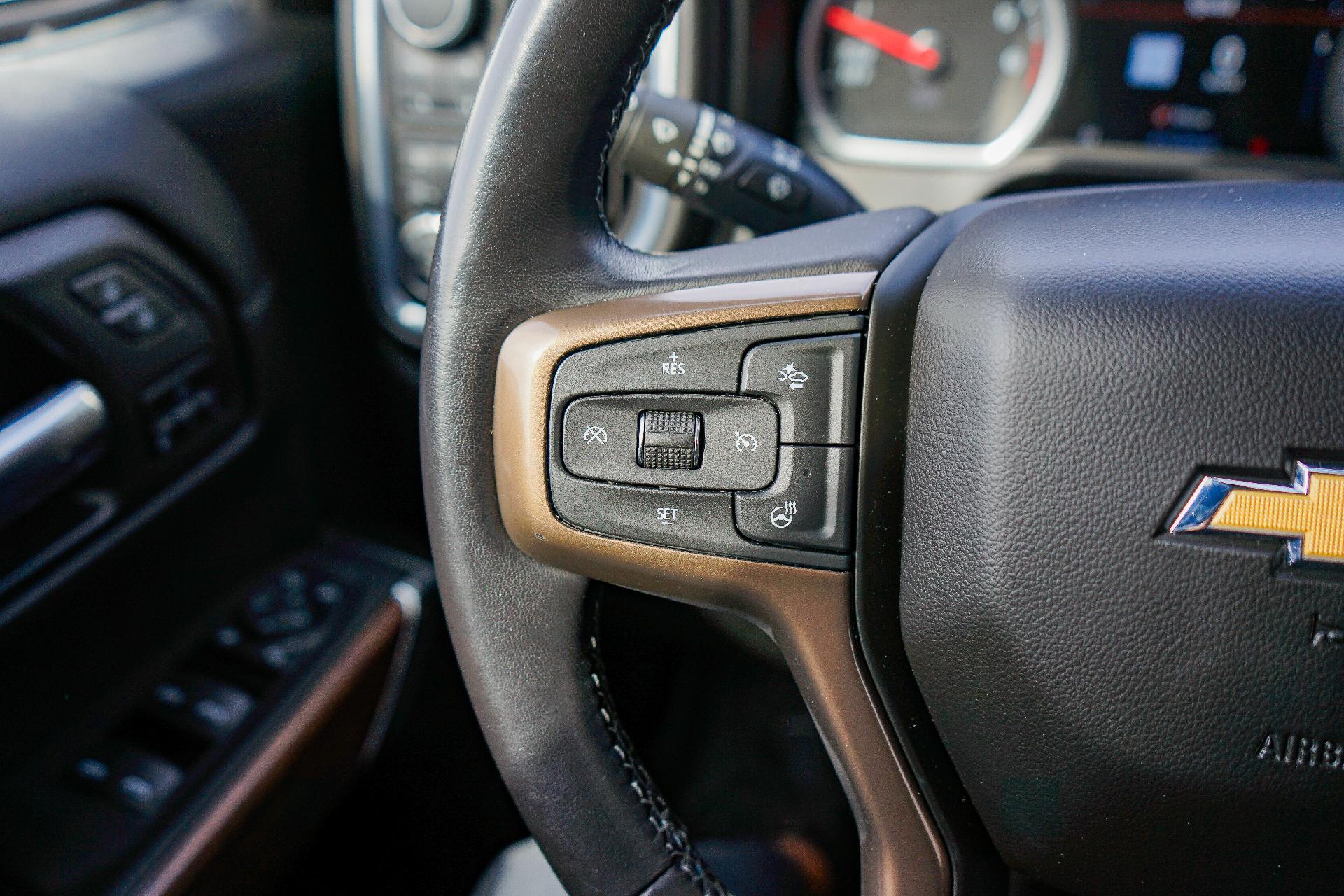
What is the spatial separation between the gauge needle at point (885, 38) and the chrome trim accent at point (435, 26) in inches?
15.9

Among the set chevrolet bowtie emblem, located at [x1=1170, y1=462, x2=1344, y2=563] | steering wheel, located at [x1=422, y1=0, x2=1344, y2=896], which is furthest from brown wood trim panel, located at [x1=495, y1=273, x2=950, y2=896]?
chevrolet bowtie emblem, located at [x1=1170, y1=462, x2=1344, y2=563]

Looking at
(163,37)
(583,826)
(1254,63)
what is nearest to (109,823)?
(583,826)

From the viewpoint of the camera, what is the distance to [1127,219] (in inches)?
25.3

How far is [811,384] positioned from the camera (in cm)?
64

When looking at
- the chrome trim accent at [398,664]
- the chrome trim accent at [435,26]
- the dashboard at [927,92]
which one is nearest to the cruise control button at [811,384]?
the dashboard at [927,92]

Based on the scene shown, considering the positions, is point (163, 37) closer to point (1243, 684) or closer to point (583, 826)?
point (583, 826)

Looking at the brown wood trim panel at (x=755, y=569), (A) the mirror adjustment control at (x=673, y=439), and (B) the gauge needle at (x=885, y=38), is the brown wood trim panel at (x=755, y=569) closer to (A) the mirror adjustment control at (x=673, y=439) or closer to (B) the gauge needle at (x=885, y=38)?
(A) the mirror adjustment control at (x=673, y=439)

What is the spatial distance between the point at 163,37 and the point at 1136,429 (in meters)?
1.08

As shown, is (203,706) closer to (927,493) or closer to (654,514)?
(654,514)

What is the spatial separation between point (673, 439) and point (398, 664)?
807mm

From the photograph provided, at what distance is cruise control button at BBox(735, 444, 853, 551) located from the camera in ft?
2.13

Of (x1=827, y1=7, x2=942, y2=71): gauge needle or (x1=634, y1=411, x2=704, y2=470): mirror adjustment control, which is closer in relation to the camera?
(x1=634, y1=411, x2=704, y2=470): mirror adjustment control

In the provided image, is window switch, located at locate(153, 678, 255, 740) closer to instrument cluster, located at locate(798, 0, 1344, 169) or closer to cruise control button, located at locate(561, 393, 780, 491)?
cruise control button, located at locate(561, 393, 780, 491)

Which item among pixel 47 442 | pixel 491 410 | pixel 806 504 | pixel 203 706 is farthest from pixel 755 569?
pixel 203 706
